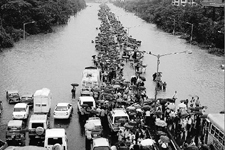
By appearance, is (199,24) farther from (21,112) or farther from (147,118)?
(21,112)

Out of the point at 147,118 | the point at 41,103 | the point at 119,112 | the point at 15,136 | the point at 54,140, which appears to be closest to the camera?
the point at 54,140

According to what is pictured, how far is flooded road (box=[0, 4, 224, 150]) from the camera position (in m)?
32.1

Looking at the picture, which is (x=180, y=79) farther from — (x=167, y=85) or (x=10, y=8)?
(x=10, y=8)

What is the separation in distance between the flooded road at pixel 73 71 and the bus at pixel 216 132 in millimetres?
7495

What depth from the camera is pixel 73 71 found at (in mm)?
43250

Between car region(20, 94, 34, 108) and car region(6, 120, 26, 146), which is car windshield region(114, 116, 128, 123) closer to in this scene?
car region(6, 120, 26, 146)

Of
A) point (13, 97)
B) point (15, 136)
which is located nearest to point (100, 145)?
point (15, 136)

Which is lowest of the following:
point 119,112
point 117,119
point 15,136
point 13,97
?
point 15,136

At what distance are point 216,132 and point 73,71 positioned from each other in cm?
2613

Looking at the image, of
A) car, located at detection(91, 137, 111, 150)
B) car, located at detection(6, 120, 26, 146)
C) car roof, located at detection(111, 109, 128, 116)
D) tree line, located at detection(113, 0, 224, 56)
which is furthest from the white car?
tree line, located at detection(113, 0, 224, 56)

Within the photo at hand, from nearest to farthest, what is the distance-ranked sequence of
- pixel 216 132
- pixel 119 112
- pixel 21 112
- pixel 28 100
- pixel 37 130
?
pixel 216 132 → pixel 37 130 → pixel 119 112 → pixel 21 112 → pixel 28 100

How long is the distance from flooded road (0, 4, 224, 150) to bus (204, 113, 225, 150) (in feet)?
24.6

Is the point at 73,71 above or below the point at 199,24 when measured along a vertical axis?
below

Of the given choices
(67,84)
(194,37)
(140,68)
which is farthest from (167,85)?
(194,37)
